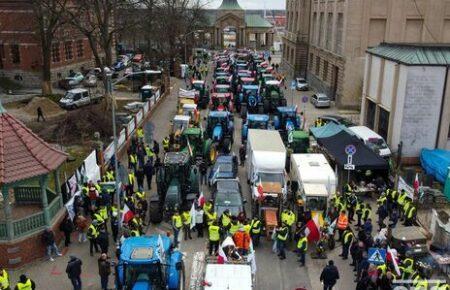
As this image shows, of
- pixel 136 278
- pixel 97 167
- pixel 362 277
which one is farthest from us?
pixel 97 167

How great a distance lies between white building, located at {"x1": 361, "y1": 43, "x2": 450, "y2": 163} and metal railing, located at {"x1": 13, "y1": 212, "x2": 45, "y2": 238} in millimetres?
18895

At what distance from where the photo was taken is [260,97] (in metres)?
39.8

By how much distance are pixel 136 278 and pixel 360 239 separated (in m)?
7.63

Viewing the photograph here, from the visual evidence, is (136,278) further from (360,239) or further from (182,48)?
(182,48)

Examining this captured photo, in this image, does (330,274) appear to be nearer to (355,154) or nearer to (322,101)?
(355,154)

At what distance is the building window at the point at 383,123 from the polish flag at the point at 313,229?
1319cm

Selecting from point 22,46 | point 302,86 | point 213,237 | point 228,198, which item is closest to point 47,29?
point 22,46

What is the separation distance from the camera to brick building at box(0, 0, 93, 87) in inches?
2000

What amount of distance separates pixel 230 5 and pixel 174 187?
91342 mm

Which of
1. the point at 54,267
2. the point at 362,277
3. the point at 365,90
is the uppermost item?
the point at 365,90

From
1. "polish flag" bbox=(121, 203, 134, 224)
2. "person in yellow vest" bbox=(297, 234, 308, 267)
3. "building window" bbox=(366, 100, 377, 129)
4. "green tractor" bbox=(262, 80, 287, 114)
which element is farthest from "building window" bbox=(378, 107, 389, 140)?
"polish flag" bbox=(121, 203, 134, 224)

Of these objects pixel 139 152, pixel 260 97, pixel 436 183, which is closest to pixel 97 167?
pixel 139 152

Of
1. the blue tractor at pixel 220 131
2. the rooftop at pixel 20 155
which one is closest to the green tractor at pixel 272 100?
the blue tractor at pixel 220 131

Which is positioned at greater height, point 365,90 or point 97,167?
point 365,90
